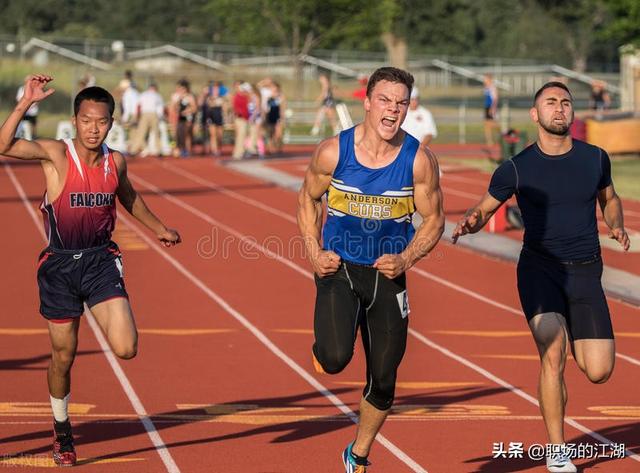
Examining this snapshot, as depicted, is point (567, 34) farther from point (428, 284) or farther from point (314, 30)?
point (428, 284)

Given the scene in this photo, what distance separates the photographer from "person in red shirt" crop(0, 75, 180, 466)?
24.6 feet

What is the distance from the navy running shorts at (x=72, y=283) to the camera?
7535 mm

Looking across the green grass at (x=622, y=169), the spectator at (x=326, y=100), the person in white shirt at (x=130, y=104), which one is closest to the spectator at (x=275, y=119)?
the spectator at (x=326, y=100)

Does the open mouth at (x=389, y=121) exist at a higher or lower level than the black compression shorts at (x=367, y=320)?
higher

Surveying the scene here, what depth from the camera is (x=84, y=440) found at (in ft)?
26.7

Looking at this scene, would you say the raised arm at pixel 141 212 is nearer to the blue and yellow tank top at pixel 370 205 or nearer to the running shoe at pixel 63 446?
the running shoe at pixel 63 446

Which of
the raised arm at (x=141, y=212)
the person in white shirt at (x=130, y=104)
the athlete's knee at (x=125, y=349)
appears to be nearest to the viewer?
the athlete's knee at (x=125, y=349)

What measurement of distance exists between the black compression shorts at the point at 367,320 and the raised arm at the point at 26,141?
5.64 feet

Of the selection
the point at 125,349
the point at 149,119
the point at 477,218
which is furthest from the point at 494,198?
the point at 149,119

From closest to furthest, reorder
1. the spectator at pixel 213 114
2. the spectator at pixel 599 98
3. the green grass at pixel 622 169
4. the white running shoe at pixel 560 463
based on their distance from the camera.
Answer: the white running shoe at pixel 560 463
the green grass at pixel 622 169
the spectator at pixel 213 114
the spectator at pixel 599 98

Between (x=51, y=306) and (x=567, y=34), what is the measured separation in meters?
94.8

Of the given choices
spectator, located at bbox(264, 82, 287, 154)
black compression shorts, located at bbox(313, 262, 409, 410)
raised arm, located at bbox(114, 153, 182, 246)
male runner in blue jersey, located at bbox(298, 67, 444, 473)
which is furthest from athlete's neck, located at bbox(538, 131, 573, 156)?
spectator, located at bbox(264, 82, 287, 154)

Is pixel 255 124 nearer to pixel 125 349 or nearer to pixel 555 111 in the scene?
pixel 555 111

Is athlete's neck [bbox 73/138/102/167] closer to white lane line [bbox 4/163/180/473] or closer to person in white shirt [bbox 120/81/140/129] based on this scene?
white lane line [bbox 4/163/180/473]
